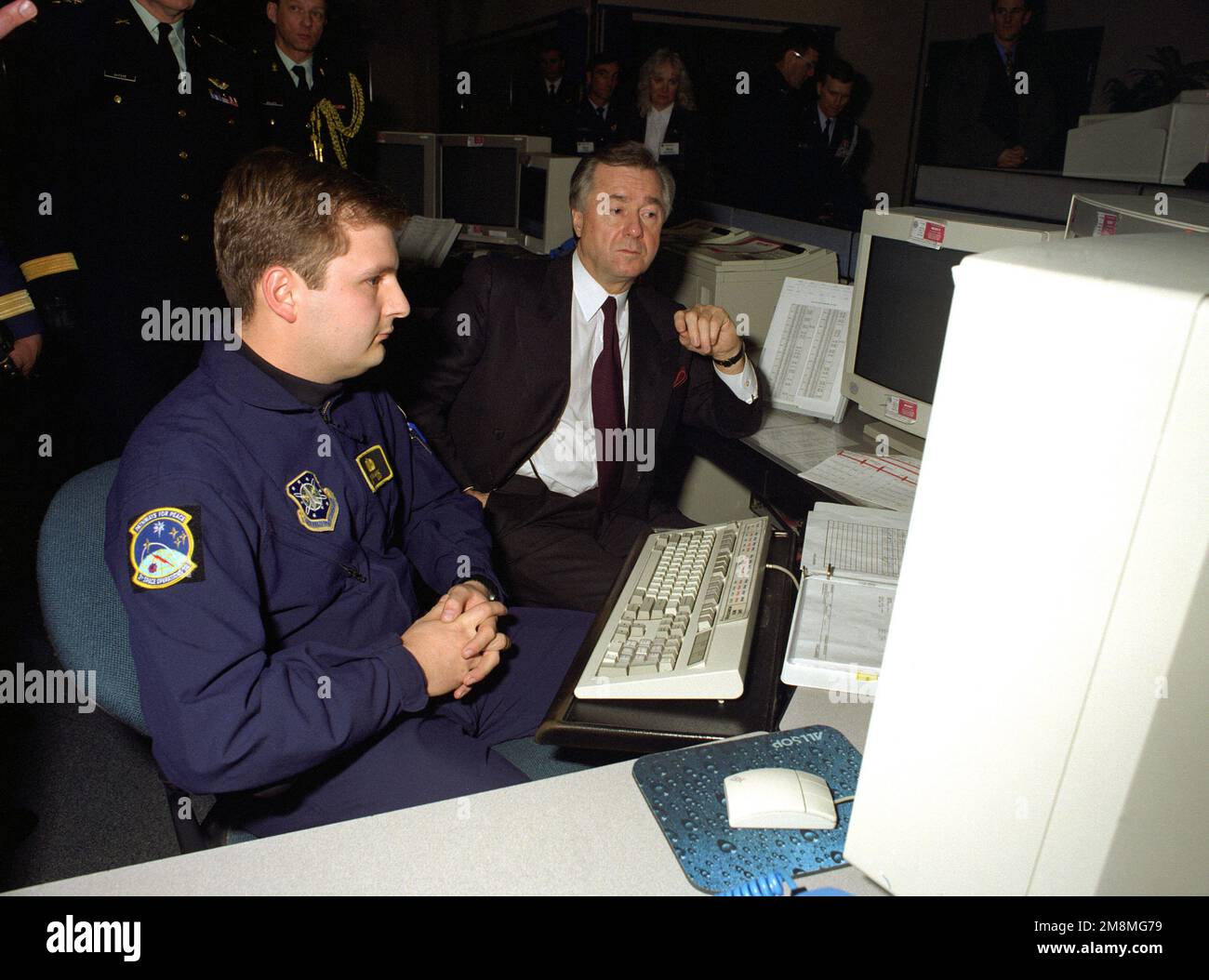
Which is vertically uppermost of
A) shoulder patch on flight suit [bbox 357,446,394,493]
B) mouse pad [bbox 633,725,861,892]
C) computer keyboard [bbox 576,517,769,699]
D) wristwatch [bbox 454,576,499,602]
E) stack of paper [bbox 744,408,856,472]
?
shoulder patch on flight suit [bbox 357,446,394,493]

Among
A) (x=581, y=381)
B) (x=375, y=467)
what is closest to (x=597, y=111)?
(x=581, y=381)

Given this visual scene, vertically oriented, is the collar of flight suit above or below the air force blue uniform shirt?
above

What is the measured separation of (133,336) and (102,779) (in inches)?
48.9

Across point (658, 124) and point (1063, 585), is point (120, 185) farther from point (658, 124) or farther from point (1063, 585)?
point (658, 124)

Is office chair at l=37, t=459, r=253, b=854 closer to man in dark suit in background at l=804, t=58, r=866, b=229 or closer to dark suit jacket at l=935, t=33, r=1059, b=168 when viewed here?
man in dark suit in background at l=804, t=58, r=866, b=229

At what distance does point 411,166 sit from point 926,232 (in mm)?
2801

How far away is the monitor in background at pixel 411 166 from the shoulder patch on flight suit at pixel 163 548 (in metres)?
3.18

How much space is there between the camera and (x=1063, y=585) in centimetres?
53

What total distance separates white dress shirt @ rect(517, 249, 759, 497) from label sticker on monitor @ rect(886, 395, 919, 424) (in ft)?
1.94

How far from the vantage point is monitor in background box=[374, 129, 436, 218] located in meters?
3.80

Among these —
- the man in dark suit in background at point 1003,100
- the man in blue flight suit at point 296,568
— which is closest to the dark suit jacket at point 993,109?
the man in dark suit in background at point 1003,100

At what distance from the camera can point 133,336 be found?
8.10 ft

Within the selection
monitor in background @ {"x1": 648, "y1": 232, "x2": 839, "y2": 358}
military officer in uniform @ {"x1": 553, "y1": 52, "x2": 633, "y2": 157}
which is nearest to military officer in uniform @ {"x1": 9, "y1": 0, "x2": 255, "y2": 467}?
monitor in background @ {"x1": 648, "y1": 232, "x2": 839, "y2": 358}
